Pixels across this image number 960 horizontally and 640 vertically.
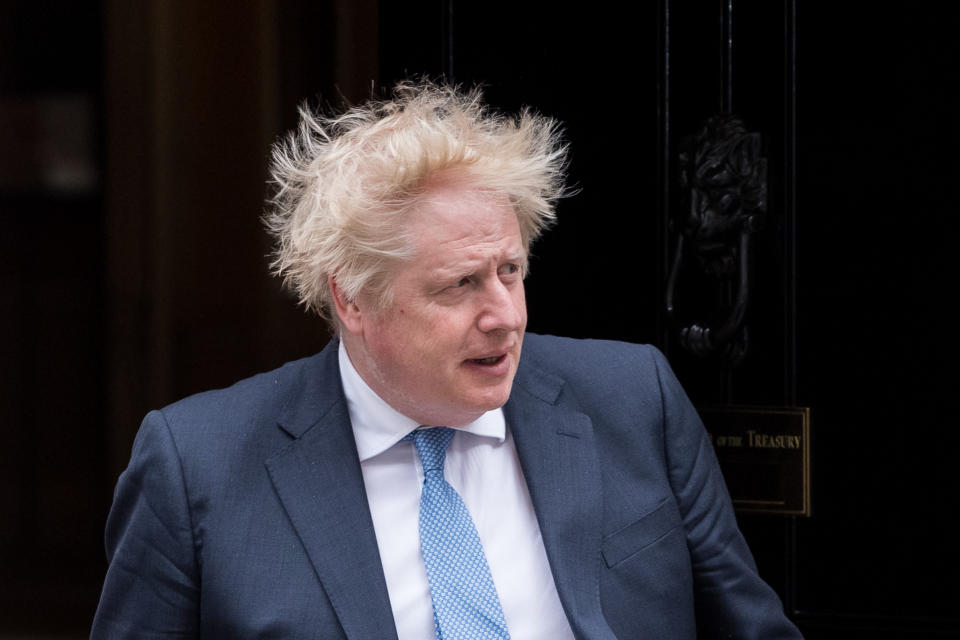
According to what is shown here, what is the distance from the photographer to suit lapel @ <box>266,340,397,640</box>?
188 cm

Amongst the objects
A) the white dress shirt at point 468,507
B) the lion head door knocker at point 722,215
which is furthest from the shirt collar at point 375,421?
the lion head door knocker at point 722,215

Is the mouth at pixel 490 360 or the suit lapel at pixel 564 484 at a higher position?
the mouth at pixel 490 360

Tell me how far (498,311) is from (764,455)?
0.90 meters

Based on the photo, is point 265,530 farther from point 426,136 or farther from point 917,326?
point 917,326

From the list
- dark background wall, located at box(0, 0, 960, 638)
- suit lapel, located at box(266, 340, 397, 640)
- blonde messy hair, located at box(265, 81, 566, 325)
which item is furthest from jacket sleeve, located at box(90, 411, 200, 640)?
dark background wall, located at box(0, 0, 960, 638)

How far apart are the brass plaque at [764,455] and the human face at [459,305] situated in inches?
31.5

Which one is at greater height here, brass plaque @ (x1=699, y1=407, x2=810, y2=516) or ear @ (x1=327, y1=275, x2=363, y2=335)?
ear @ (x1=327, y1=275, x2=363, y2=335)

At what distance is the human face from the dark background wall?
791 millimetres

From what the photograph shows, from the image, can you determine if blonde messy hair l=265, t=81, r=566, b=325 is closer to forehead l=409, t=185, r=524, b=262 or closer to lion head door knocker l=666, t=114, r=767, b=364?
forehead l=409, t=185, r=524, b=262

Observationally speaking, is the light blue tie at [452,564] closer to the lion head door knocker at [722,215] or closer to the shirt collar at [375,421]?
the shirt collar at [375,421]

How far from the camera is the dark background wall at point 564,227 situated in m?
2.46

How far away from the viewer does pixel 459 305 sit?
1.88 meters

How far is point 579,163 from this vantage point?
267cm

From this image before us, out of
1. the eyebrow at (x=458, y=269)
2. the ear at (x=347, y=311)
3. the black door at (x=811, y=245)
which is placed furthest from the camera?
the black door at (x=811, y=245)
